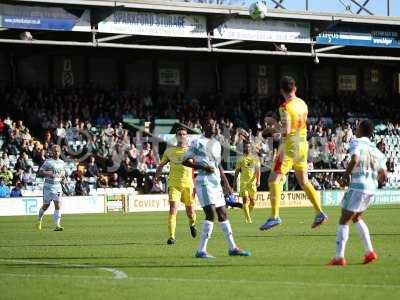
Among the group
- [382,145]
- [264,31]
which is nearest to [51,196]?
[264,31]

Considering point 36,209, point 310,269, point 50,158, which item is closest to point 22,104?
point 36,209

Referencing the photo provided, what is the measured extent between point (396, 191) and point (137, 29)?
15132 millimetres

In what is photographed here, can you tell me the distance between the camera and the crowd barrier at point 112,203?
37781 mm

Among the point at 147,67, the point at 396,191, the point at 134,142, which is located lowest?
the point at 396,191

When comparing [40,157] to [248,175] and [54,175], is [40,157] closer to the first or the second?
[248,175]

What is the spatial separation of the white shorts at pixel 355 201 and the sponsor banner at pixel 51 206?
24.4 m

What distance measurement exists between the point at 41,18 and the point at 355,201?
92.2 ft

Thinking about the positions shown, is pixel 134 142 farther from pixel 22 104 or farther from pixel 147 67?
pixel 147 67

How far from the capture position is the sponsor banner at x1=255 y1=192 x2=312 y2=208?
144 ft

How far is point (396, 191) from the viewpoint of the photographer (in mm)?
48688

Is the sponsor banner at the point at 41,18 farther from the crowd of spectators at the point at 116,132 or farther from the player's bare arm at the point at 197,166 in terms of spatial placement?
the player's bare arm at the point at 197,166

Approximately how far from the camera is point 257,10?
42000mm

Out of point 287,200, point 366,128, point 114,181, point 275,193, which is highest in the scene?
point 366,128

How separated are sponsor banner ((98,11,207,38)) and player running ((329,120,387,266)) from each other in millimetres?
28455
